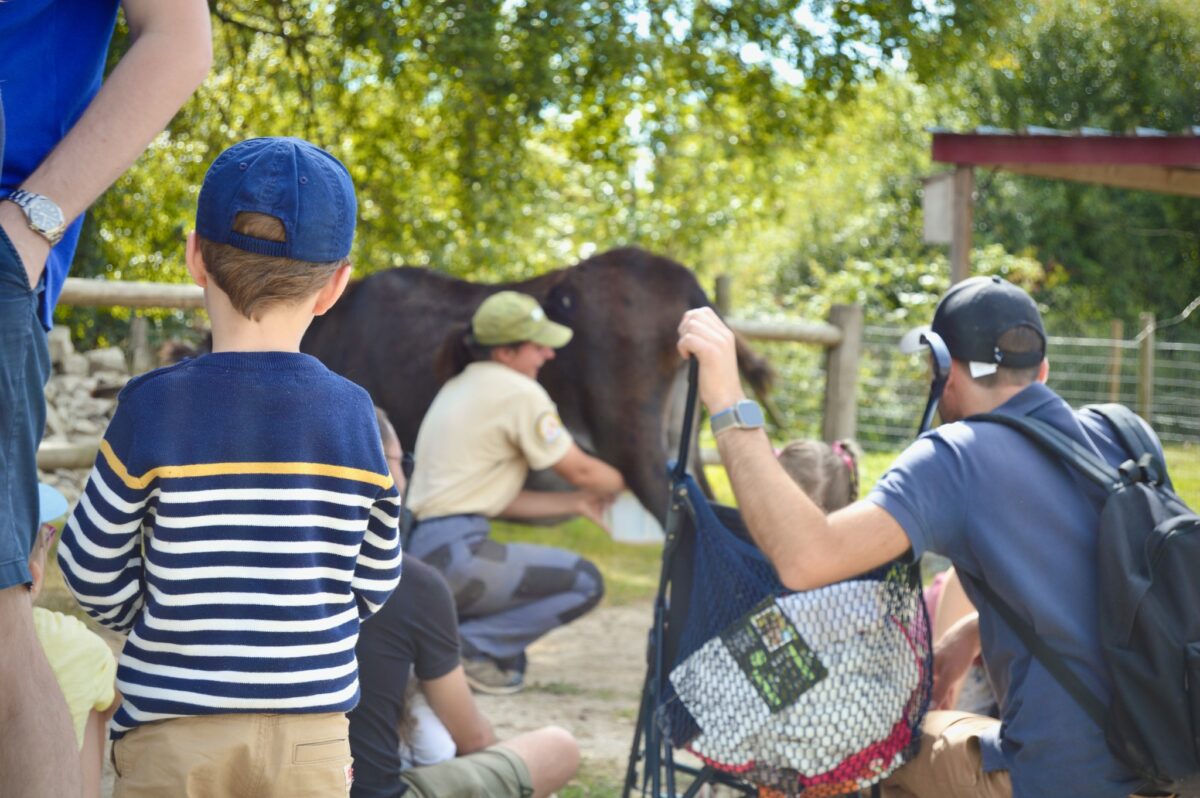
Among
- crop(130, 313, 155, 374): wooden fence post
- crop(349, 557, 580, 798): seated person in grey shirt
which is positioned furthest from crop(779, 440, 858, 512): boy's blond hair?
crop(130, 313, 155, 374): wooden fence post

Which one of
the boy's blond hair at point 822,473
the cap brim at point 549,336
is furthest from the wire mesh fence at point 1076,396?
the boy's blond hair at point 822,473

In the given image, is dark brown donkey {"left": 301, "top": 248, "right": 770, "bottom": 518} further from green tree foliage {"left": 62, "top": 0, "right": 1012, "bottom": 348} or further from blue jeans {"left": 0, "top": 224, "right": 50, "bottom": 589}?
blue jeans {"left": 0, "top": 224, "right": 50, "bottom": 589}

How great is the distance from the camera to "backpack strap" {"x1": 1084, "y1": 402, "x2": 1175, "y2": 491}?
229cm

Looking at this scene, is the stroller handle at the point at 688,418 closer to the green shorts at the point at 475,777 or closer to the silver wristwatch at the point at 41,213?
the green shorts at the point at 475,777

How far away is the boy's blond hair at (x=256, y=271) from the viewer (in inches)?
61.8

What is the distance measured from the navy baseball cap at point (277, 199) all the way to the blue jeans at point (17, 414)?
24 cm

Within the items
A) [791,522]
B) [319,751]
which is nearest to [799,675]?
[791,522]

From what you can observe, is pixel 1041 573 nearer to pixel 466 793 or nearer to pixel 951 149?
pixel 466 793

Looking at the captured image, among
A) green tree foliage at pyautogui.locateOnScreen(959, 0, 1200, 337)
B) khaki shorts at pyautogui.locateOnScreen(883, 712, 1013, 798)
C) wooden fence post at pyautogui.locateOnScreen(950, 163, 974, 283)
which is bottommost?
khaki shorts at pyautogui.locateOnScreen(883, 712, 1013, 798)

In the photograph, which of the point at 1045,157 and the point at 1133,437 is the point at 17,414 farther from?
the point at 1045,157

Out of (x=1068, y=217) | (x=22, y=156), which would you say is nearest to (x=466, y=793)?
(x=22, y=156)

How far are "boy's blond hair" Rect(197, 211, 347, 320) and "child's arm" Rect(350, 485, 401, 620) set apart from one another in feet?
1.03

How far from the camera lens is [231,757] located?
1524mm

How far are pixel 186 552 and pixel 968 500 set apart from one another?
140 centimetres
